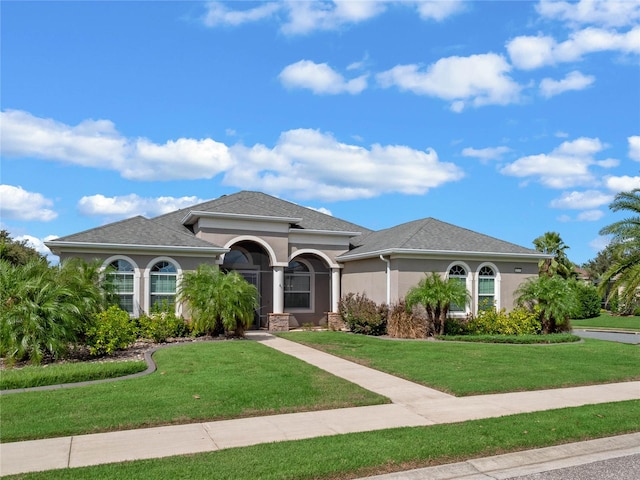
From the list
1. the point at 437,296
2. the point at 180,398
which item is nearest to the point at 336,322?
the point at 437,296

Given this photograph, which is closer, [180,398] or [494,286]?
[180,398]

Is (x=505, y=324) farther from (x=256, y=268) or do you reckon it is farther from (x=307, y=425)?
(x=307, y=425)

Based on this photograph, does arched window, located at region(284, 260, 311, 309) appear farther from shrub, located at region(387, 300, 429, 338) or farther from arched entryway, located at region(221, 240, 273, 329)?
shrub, located at region(387, 300, 429, 338)

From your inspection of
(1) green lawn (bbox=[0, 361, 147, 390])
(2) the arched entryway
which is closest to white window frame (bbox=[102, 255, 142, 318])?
(2) the arched entryway

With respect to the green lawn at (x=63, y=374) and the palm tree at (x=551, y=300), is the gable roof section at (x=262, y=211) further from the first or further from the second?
the green lawn at (x=63, y=374)

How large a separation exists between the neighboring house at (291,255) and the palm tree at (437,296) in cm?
90

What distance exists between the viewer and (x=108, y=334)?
13.0 metres

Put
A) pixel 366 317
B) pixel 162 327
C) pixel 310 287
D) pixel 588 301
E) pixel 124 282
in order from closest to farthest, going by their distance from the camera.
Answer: pixel 162 327, pixel 124 282, pixel 366 317, pixel 310 287, pixel 588 301

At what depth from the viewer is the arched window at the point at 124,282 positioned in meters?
18.0

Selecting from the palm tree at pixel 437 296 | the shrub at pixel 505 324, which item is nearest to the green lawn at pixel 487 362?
the palm tree at pixel 437 296

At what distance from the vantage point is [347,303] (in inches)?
842

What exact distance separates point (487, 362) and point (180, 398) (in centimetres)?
773

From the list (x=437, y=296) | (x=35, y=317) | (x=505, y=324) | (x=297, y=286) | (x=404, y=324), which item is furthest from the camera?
(x=297, y=286)

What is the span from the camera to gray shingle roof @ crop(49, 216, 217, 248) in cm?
1789
